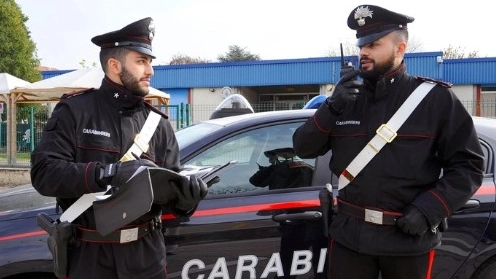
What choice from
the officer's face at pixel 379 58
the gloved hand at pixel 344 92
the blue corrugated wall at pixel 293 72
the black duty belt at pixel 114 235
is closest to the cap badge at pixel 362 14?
the officer's face at pixel 379 58

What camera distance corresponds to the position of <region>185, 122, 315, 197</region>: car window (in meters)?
2.96

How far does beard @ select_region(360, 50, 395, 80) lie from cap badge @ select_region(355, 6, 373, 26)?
19cm

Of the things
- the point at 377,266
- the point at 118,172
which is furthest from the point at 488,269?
the point at 118,172

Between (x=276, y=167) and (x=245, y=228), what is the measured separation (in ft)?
1.57

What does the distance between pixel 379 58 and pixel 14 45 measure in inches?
965

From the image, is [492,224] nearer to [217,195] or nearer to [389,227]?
[389,227]

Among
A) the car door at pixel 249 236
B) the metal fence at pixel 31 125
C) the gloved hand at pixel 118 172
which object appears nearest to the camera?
the gloved hand at pixel 118 172

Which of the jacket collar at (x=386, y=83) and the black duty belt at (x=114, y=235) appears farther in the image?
the jacket collar at (x=386, y=83)

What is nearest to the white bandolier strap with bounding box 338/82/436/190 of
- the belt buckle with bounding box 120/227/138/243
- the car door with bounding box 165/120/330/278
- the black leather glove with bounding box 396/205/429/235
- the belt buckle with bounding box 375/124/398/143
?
the belt buckle with bounding box 375/124/398/143

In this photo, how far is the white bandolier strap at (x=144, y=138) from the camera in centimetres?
212

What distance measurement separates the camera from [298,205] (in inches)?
112

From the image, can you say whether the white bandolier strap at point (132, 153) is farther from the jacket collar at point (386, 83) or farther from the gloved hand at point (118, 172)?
the jacket collar at point (386, 83)

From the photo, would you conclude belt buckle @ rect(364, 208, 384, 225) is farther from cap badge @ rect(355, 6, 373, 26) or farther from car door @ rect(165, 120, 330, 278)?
cap badge @ rect(355, 6, 373, 26)

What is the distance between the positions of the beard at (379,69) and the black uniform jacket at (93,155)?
3.24 feet
